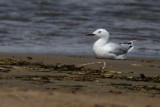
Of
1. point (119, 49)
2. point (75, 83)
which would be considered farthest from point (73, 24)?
point (75, 83)

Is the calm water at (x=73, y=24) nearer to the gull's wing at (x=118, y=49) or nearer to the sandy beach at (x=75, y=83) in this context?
the gull's wing at (x=118, y=49)

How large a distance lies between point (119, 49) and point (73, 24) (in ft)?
16.9

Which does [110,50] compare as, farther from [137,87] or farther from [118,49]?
[137,87]

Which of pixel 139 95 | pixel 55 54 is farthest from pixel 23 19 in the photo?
pixel 139 95

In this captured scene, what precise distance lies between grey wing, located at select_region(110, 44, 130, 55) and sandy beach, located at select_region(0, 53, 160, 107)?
56 cm

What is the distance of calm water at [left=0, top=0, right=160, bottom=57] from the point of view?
13680mm

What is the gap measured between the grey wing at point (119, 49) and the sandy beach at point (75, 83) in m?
0.56

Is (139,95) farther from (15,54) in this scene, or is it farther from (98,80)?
(15,54)

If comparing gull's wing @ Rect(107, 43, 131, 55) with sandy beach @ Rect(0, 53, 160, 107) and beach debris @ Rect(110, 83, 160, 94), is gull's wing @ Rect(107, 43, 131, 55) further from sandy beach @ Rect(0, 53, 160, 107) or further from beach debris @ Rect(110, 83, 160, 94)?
beach debris @ Rect(110, 83, 160, 94)

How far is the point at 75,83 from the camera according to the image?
8305mm

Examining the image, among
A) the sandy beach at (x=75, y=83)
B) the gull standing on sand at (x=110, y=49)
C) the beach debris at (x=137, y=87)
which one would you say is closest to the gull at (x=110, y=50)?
the gull standing on sand at (x=110, y=49)

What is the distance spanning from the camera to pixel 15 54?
39.3ft

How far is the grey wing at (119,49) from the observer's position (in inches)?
475

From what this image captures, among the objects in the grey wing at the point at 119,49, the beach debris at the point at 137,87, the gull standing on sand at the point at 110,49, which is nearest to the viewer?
the beach debris at the point at 137,87
